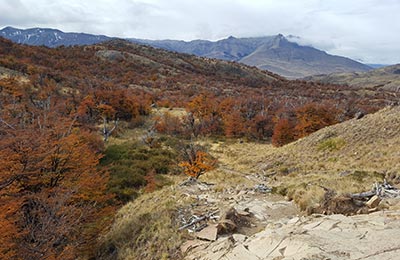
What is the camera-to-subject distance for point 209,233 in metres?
10.4

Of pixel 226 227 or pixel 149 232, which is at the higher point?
pixel 226 227

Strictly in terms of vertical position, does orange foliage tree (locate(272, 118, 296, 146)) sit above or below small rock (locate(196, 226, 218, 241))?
below

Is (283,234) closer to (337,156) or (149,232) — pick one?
(149,232)

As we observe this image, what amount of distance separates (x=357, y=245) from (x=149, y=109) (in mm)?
50520

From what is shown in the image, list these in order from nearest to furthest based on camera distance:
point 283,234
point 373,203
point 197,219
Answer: point 283,234, point 373,203, point 197,219

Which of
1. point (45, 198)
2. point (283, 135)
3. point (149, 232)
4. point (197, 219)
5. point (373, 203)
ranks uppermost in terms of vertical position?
point (373, 203)

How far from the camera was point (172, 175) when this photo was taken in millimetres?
29281

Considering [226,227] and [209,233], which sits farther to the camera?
[209,233]

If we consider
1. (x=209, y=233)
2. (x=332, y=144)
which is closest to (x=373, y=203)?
(x=209, y=233)

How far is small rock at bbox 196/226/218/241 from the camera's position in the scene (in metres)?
10.1

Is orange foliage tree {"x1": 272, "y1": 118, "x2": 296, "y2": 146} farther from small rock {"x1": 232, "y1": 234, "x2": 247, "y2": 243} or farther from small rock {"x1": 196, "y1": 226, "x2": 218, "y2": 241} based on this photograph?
small rock {"x1": 232, "y1": 234, "x2": 247, "y2": 243}

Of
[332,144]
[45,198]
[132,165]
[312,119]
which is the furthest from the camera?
[312,119]

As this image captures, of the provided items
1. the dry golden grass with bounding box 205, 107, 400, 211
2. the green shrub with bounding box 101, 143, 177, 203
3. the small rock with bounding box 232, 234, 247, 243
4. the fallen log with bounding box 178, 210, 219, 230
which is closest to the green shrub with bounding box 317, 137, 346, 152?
the dry golden grass with bounding box 205, 107, 400, 211

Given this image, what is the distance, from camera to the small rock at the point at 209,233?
33.2 ft
